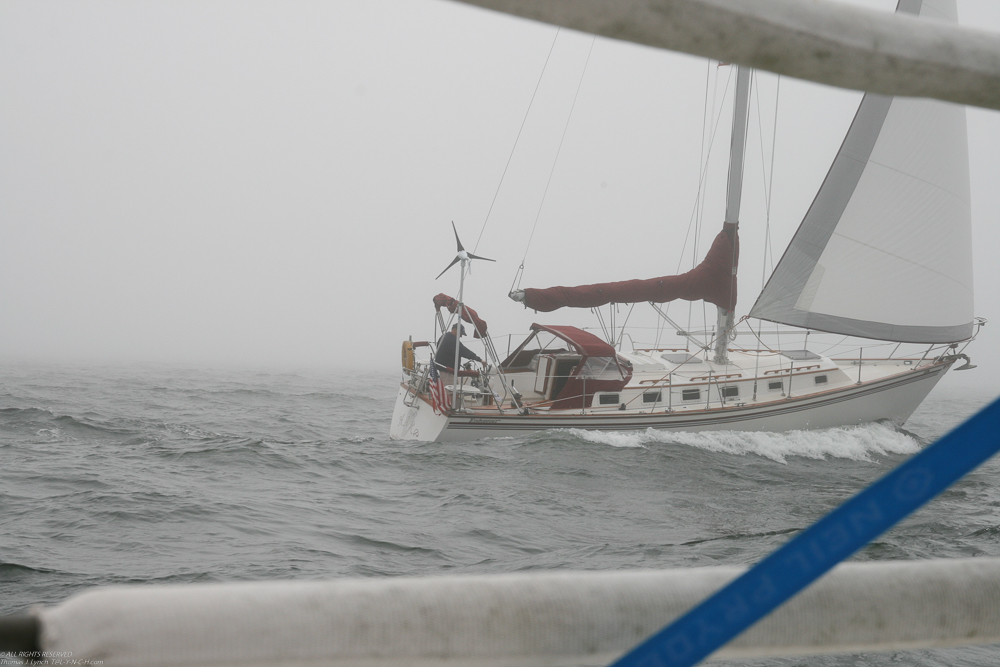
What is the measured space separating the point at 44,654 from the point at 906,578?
1.52 meters

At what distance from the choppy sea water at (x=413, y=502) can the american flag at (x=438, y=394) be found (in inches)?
30.7

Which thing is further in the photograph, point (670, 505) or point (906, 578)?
point (670, 505)

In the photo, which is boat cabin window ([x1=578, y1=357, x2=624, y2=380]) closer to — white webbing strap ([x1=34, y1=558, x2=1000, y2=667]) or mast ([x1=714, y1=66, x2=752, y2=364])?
mast ([x1=714, y1=66, x2=752, y2=364])

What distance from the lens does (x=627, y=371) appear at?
48.8ft

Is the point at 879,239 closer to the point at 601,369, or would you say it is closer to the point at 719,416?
the point at 719,416

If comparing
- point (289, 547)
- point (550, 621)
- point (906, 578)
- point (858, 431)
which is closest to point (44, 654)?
point (550, 621)

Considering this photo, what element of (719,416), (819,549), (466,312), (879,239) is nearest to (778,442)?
(719,416)

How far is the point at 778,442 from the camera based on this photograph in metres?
13.9

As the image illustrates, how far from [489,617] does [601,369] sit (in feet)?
45.2

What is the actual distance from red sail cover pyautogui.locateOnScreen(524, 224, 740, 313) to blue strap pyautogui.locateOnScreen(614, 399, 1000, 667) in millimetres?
14465

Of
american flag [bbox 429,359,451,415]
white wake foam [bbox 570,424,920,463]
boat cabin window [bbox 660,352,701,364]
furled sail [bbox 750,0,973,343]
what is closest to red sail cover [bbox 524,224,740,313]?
furled sail [bbox 750,0,973,343]

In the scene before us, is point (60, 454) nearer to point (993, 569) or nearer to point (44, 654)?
point (44, 654)

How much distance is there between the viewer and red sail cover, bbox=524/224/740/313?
15508 millimetres

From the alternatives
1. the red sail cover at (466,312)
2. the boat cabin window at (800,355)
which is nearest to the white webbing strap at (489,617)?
the red sail cover at (466,312)
